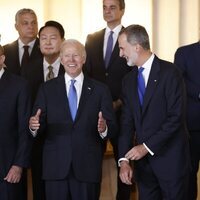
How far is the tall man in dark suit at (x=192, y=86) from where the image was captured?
11.0 feet

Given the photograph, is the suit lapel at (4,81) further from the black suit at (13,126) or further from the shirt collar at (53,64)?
the shirt collar at (53,64)

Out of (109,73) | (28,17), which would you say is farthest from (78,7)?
(109,73)

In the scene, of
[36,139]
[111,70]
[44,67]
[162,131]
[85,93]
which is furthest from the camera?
[111,70]

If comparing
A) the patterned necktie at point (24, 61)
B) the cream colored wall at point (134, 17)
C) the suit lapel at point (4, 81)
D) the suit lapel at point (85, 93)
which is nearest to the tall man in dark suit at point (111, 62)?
the patterned necktie at point (24, 61)

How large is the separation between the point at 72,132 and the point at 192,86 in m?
0.93

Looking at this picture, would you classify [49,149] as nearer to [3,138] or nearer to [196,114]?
[3,138]

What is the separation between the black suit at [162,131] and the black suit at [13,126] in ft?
1.89

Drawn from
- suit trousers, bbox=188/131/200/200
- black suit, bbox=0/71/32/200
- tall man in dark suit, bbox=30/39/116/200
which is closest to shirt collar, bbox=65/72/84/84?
tall man in dark suit, bbox=30/39/116/200

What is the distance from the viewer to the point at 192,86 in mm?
3340

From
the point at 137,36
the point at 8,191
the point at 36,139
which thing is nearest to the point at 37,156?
Result: the point at 36,139

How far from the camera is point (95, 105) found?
2.85m

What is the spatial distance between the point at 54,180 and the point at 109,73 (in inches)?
37.5

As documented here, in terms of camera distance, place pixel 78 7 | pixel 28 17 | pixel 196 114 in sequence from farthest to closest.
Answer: pixel 78 7 → pixel 28 17 → pixel 196 114

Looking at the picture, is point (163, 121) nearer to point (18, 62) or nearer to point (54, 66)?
point (54, 66)
